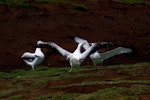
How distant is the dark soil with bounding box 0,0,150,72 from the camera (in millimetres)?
32688

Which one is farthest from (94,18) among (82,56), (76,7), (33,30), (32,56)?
(82,56)

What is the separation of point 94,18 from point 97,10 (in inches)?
108

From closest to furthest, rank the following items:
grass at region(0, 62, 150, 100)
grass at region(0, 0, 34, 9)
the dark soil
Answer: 1. grass at region(0, 62, 150, 100)
2. the dark soil
3. grass at region(0, 0, 34, 9)

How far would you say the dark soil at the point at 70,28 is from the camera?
3269cm

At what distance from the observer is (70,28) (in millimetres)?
40375

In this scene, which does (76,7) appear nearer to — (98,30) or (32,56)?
(98,30)

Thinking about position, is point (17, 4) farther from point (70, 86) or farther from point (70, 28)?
point (70, 86)

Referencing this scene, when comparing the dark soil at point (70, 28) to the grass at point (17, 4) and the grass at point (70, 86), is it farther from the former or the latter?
the grass at point (70, 86)

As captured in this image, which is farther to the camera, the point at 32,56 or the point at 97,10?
the point at 97,10

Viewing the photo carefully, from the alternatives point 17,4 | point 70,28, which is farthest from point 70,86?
point 17,4

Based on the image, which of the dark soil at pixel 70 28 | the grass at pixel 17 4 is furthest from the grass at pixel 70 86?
the grass at pixel 17 4

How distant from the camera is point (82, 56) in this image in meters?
21.9

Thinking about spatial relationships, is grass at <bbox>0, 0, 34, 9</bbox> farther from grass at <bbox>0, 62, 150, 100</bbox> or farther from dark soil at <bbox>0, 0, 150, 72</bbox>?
grass at <bbox>0, 62, 150, 100</bbox>

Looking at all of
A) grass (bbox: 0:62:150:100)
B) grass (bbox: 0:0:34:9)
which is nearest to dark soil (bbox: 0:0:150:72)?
grass (bbox: 0:0:34:9)
